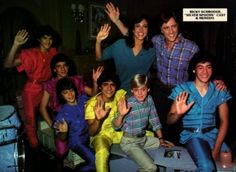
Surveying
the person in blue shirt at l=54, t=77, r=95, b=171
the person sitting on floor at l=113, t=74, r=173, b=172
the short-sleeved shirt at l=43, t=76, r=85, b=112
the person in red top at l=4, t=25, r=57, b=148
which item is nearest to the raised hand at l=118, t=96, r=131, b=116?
the person sitting on floor at l=113, t=74, r=173, b=172

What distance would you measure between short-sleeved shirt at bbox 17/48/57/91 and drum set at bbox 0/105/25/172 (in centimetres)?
124

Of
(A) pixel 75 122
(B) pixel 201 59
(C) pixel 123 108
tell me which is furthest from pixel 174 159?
(A) pixel 75 122

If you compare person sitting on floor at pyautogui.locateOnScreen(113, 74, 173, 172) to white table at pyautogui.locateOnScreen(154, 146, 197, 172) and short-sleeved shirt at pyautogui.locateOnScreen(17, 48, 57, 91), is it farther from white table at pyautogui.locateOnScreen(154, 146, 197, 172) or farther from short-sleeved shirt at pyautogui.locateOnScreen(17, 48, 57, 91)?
short-sleeved shirt at pyautogui.locateOnScreen(17, 48, 57, 91)

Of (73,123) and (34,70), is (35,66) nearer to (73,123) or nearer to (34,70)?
(34,70)

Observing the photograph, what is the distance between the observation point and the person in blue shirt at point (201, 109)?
3145 mm

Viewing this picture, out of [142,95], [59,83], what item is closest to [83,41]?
[59,83]

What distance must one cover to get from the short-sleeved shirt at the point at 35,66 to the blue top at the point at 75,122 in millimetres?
755

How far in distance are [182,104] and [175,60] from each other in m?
0.70

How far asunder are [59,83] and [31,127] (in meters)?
0.99

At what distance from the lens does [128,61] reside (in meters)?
3.83

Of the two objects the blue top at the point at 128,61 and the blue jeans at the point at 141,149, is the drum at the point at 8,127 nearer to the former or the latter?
the blue jeans at the point at 141,149

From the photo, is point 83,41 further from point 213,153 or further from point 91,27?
point 213,153

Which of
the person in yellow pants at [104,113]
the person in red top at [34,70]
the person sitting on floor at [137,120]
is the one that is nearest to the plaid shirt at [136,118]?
the person sitting on floor at [137,120]

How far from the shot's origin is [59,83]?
389 centimetres
